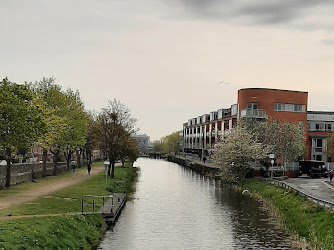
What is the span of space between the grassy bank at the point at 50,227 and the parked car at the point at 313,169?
40.5 metres

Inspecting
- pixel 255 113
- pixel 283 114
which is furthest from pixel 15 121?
pixel 283 114

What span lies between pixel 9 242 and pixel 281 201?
2618 centimetres

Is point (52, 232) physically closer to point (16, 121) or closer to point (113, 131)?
point (16, 121)

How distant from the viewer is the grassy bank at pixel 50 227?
1850 cm

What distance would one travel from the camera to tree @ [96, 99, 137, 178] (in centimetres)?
5578

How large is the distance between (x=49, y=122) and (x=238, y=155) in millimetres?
25646

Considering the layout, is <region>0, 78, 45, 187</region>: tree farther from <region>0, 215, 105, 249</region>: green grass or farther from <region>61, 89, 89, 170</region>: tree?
<region>61, 89, 89, 170</region>: tree

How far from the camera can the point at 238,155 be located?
189 ft

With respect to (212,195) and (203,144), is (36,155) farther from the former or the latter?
(212,195)

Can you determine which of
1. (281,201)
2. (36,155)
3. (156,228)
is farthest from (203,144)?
(156,228)

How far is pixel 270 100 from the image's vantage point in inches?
2958

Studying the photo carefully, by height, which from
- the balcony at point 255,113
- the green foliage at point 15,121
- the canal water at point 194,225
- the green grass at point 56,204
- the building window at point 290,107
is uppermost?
the building window at point 290,107

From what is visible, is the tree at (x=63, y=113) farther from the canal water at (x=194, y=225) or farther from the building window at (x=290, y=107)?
the building window at (x=290, y=107)

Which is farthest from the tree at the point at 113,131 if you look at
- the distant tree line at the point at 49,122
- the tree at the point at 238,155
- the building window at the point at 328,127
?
the building window at the point at 328,127
